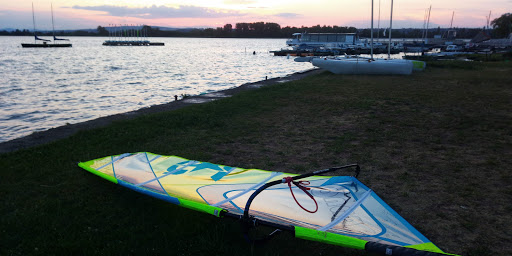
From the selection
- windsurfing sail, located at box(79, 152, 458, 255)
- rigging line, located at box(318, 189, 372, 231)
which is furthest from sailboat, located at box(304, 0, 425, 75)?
rigging line, located at box(318, 189, 372, 231)

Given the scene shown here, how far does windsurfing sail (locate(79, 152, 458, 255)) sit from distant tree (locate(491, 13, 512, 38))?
311 feet

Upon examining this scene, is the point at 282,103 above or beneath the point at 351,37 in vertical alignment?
beneath

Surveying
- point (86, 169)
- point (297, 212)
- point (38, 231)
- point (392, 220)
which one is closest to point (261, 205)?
point (297, 212)

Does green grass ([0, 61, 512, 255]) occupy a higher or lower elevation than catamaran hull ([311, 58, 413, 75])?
lower

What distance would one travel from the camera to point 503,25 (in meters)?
81.9

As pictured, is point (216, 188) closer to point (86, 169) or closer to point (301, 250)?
point (301, 250)

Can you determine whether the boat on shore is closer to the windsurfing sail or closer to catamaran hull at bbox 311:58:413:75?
catamaran hull at bbox 311:58:413:75

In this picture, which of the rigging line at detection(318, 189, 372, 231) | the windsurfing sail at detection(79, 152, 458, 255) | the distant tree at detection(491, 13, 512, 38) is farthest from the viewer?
the distant tree at detection(491, 13, 512, 38)

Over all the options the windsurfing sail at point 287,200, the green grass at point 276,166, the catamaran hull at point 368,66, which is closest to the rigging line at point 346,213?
the windsurfing sail at point 287,200

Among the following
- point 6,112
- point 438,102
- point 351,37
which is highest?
point 351,37

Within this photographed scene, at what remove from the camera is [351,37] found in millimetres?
70688

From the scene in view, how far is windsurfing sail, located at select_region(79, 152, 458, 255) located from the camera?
3242mm

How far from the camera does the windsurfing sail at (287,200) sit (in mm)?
3242

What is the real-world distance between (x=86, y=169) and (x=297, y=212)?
372cm
